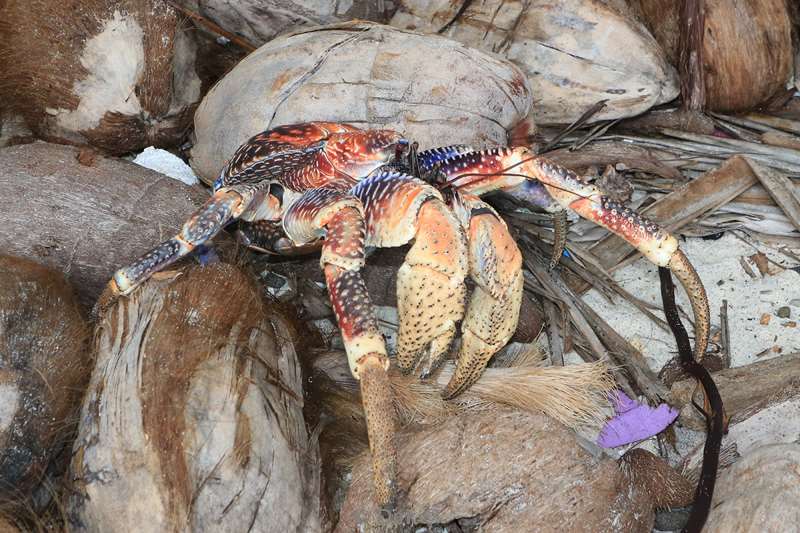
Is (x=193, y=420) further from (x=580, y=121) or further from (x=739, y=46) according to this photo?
(x=739, y=46)

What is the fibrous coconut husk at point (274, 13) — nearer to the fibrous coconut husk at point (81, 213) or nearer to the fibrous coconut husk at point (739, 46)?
the fibrous coconut husk at point (81, 213)

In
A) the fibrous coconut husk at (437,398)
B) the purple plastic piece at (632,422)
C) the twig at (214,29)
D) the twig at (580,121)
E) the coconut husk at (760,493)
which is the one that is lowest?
the purple plastic piece at (632,422)

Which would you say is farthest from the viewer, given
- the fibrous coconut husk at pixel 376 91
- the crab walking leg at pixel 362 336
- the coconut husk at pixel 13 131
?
the coconut husk at pixel 13 131

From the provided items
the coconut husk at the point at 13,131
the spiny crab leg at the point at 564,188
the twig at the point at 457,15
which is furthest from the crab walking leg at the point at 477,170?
the coconut husk at the point at 13,131

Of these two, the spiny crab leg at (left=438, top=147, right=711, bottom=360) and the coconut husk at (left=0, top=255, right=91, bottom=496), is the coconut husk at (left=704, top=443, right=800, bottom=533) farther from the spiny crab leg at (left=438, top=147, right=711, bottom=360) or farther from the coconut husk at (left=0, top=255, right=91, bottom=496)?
the coconut husk at (left=0, top=255, right=91, bottom=496)

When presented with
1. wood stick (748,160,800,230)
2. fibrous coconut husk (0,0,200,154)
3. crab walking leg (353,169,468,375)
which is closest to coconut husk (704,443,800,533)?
crab walking leg (353,169,468,375)

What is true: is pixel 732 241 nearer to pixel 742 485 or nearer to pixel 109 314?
pixel 742 485

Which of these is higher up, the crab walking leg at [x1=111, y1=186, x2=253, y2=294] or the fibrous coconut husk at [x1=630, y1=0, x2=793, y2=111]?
the fibrous coconut husk at [x1=630, y1=0, x2=793, y2=111]
